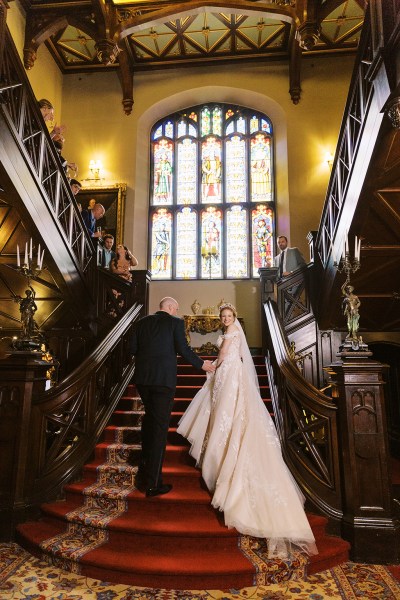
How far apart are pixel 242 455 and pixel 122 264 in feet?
15.3

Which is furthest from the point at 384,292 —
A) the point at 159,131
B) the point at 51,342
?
the point at 159,131

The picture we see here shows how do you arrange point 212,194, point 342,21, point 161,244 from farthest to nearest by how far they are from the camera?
point 212,194 → point 161,244 → point 342,21

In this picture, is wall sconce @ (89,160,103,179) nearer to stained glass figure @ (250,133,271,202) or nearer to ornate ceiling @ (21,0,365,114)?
ornate ceiling @ (21,0,365,114)

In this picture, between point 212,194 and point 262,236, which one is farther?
point 212,194

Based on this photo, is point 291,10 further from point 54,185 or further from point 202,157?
point 54,185

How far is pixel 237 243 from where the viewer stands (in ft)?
33.0

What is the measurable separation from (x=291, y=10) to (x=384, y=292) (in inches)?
217

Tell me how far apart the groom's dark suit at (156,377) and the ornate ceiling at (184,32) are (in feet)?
21.6

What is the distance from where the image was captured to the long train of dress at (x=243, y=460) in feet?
9.95

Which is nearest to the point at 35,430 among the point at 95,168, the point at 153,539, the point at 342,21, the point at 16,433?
the point at 16,433

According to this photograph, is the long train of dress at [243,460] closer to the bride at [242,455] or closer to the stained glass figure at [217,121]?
the bride at [242,455]

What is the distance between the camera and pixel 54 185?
580cm

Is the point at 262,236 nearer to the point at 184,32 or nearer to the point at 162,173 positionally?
the point at 162,173

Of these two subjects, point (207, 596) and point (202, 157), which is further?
point (202, 157)
